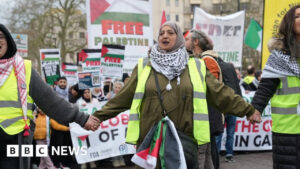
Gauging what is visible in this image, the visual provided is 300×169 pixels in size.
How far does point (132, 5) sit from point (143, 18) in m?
0.43

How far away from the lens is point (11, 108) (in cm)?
328

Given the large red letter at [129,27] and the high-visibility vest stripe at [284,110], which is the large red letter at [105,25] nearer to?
the large red letter at [129,27]

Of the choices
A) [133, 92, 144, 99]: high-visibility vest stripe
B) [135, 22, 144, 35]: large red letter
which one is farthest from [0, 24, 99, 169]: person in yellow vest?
[135, 22, 144, 35]: large red letter

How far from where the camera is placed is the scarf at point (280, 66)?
11.3 feet

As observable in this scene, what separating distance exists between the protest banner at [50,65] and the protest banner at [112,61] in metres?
2.95

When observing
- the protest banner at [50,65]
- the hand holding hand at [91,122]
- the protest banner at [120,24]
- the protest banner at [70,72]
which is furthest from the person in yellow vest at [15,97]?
the protest banner at [70,72]

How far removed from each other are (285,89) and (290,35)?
499mm

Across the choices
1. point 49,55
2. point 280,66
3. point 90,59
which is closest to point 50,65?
point 49,55

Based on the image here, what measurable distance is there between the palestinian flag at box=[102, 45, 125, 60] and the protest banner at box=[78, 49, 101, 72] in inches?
13.6

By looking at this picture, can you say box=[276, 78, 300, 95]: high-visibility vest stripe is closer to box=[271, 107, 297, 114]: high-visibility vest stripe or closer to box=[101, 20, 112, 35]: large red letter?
box=[271, 107, 297, 114]: high-visibility vest stripe

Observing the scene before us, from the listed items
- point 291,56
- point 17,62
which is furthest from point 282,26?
point 17,62

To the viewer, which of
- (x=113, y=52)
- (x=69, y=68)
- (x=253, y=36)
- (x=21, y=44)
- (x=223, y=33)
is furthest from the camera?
(x=69, y=68)

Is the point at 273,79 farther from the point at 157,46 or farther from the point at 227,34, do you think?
the point at 227,34

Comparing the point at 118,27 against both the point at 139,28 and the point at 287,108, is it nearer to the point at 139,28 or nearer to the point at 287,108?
the point at 139,28
